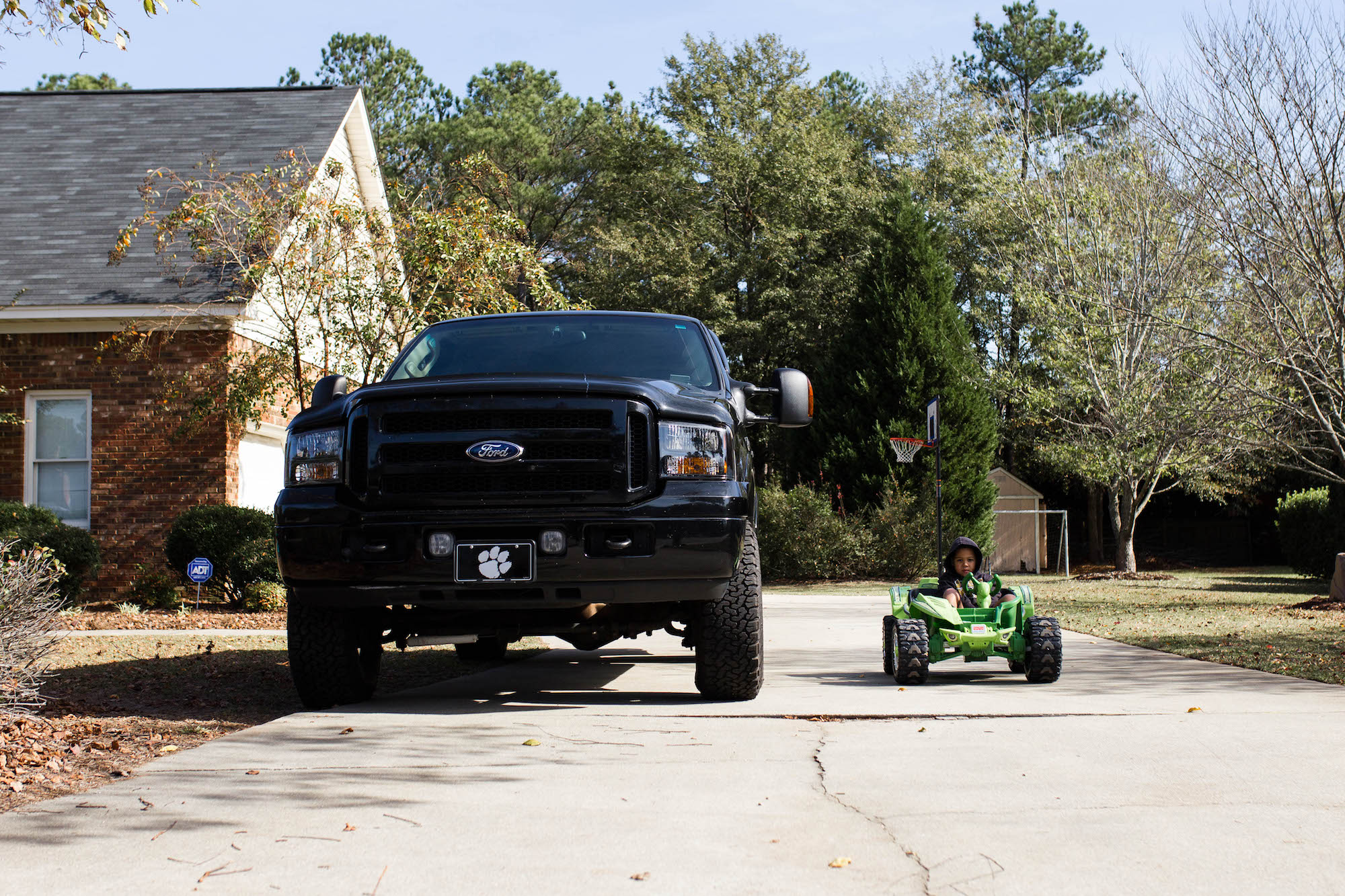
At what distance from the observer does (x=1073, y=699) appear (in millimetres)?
6836

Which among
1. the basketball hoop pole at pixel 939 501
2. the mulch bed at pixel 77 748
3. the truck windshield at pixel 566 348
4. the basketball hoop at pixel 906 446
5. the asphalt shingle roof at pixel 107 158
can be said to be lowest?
the mulch bed at pixel 77 748

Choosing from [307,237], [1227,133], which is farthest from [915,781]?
[1227,133]

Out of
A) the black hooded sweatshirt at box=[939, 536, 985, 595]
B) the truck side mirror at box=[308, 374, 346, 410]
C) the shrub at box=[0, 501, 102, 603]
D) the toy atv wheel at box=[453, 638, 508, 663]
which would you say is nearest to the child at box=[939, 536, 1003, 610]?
the black hooded sweatshirt at box=[939, 536, 985, 595]

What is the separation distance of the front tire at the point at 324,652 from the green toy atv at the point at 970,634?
10.2ft

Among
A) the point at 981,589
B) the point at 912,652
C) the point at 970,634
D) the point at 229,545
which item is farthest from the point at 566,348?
the point at 229,545

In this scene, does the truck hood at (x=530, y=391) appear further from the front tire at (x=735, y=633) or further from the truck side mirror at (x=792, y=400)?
the truck side mirror at (x=792, y=400)

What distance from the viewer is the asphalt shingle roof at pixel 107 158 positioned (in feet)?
52.7

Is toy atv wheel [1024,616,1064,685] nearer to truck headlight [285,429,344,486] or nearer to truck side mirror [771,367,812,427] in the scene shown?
truck side mirror [771,367,812,427]

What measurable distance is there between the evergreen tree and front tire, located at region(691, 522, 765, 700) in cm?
1955

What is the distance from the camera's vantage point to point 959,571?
8.24 meters

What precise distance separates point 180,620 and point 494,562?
316 inches

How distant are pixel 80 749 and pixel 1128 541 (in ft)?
75.1

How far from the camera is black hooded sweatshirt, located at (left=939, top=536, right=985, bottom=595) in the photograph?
8.08m

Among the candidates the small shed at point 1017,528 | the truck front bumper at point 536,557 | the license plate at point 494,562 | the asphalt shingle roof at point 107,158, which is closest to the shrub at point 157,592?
the asphalt shingle roof at point 107,158
